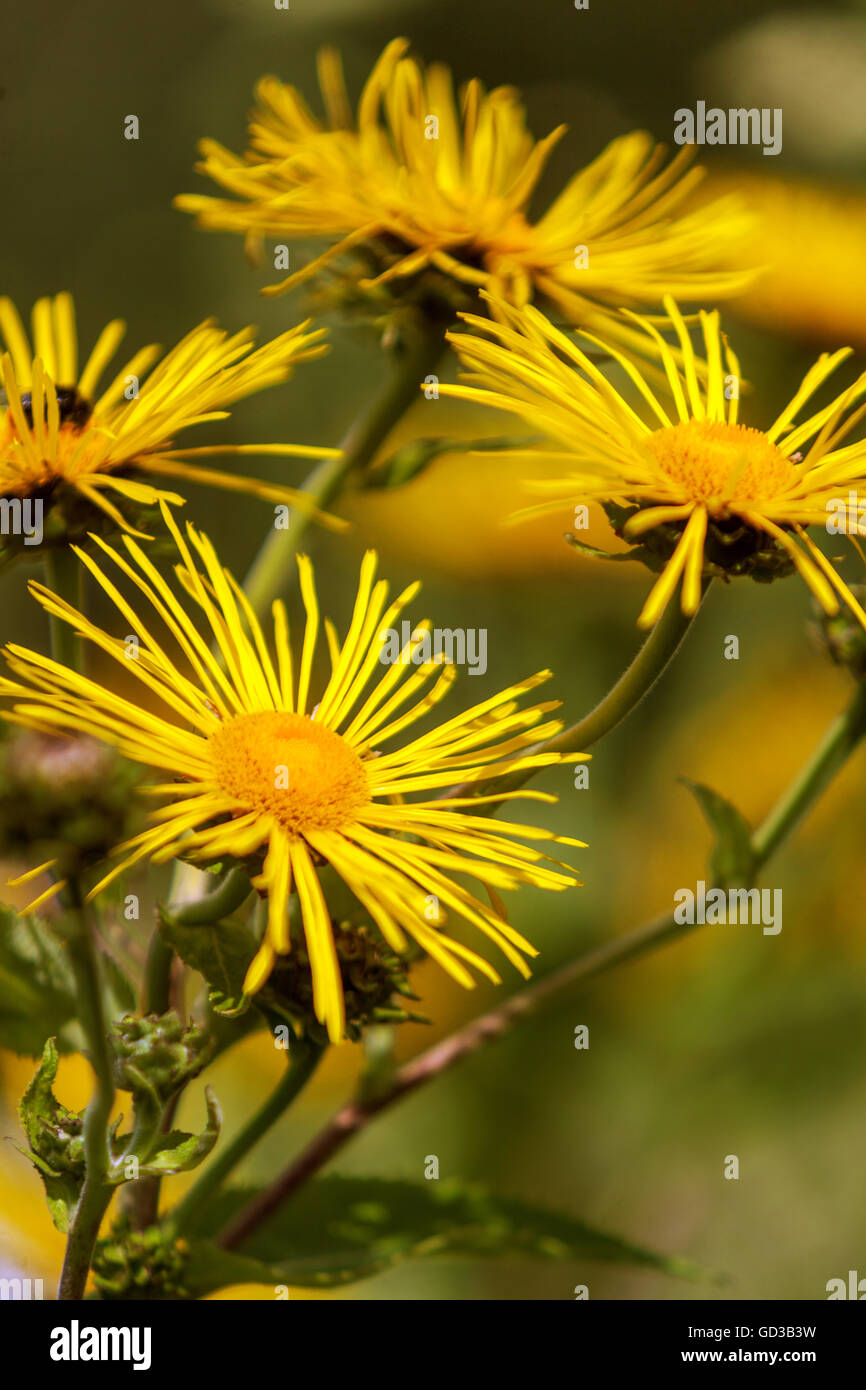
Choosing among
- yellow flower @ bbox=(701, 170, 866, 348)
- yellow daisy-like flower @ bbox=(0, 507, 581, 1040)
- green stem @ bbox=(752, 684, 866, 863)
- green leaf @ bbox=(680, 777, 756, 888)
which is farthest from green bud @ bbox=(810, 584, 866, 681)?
yellow flower @ bbox=(701, 170, 866, 348)

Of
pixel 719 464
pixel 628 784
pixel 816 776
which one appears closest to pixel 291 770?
pixel 719 464

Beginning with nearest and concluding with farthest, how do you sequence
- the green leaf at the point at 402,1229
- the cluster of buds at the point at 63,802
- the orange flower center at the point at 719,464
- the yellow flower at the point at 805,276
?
1. the cluster of buds at the point at 63,802
2. the orange flower center at the point at 719,464
3. the green leaf at the point at 402,1229
4. the yellow flower at the point at 805,276

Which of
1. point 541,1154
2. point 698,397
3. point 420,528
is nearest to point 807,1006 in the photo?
point 541,1154

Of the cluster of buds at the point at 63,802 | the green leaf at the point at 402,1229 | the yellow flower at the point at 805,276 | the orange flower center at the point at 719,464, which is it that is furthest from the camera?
the yellow flower at the point at 805,276

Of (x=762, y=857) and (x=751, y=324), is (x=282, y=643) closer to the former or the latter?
(x=762, y=857)

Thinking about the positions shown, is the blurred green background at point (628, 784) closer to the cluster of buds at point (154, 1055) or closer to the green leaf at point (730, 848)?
the green leaf at point (730, 848)

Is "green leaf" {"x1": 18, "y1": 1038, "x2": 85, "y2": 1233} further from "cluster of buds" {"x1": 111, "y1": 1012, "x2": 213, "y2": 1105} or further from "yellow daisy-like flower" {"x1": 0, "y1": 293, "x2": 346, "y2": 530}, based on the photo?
"yellow daisy-like flower" {"x1": 0, "y1": 293, "x2": 346, "y2": 530}

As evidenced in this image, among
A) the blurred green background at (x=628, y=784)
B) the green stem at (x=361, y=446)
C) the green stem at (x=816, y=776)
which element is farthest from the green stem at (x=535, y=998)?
the blurred green background at (x=628, y=784)
